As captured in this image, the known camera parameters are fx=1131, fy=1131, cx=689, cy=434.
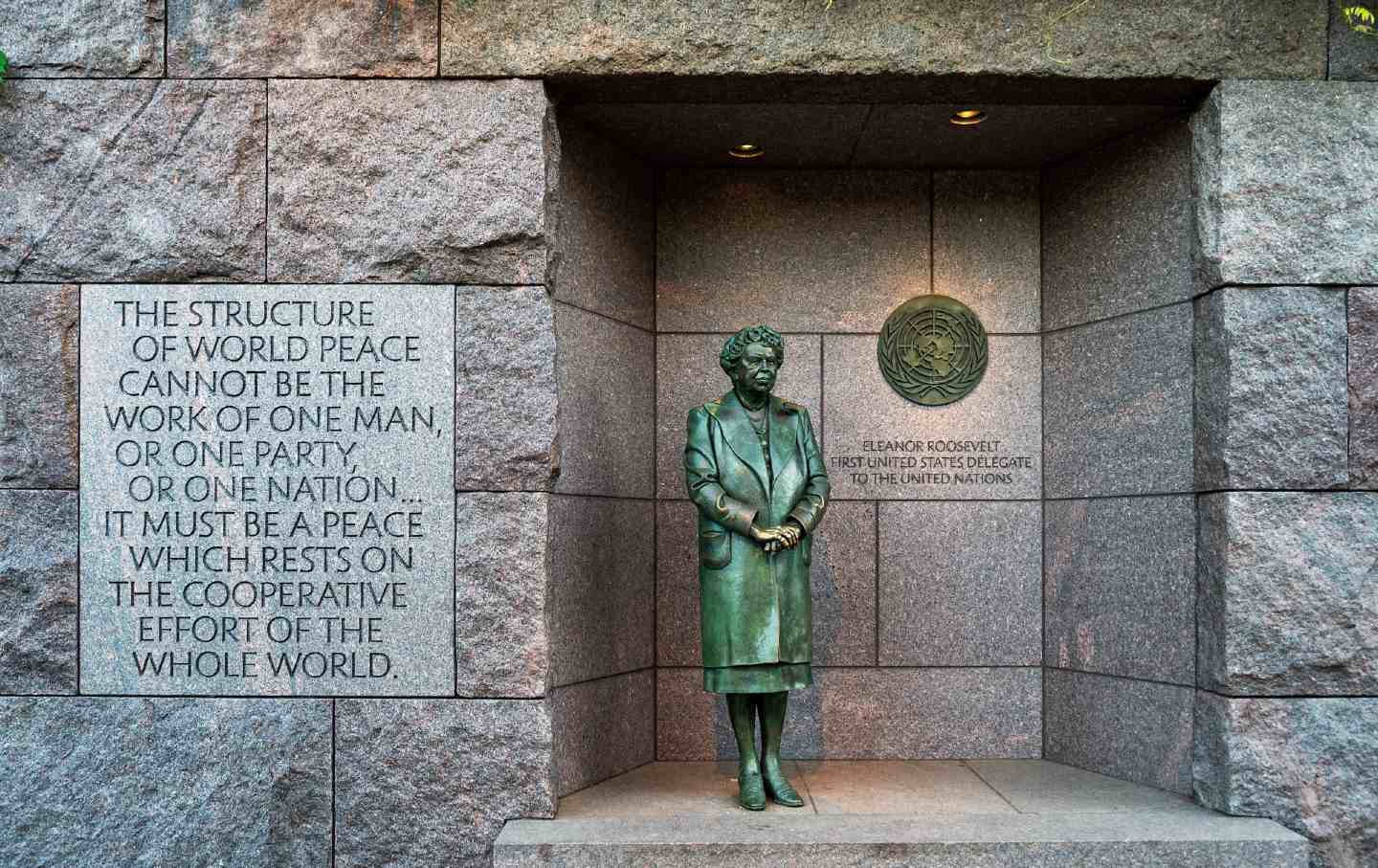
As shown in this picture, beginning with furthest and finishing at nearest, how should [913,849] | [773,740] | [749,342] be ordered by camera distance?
[773,740] < [749,342] < [913,849]

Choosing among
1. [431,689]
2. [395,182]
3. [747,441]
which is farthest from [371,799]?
[395,182]

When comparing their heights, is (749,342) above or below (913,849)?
above

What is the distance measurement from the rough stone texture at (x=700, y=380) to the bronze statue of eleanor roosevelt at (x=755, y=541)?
143 centimetres

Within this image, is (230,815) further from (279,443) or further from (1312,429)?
(1312,429)

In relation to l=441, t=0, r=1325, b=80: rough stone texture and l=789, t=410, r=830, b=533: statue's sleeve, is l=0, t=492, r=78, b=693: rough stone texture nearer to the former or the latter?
l=441, t=0, r=1325, b=80: rough stone texture

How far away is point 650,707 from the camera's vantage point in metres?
7.54

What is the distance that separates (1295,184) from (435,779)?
18.2ft

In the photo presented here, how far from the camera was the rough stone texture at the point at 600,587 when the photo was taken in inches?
250

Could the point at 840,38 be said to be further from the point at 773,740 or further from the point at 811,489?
the point at 773,740

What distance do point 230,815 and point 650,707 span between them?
270 cm

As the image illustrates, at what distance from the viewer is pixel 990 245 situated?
7.80m

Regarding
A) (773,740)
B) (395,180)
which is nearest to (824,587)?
(773,740)

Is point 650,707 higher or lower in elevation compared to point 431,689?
lower

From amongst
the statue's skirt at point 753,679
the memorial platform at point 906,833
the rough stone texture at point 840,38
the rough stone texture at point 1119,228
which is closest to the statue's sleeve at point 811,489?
the statue's skirt at point 753,679
